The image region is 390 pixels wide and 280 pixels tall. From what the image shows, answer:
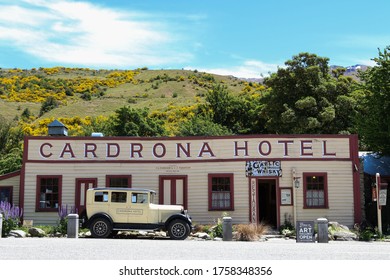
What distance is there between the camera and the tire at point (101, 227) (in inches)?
734

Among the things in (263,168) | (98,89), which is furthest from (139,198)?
(98,89)

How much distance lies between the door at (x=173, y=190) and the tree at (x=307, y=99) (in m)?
17.0

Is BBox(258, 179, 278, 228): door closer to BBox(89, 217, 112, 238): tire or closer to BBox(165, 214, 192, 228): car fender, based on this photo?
BBox(165, 214, 192, 228): car fender

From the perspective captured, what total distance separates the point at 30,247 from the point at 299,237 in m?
9.33

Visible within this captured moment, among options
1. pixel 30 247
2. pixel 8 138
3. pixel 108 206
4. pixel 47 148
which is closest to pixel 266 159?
pixel 108 206

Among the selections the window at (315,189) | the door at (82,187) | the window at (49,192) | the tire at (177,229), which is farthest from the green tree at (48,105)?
the tire at (177,229)

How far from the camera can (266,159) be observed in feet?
76.2

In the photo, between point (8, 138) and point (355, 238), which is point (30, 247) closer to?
point (355, 238)

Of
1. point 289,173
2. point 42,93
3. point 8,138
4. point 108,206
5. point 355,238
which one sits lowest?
point 355,238

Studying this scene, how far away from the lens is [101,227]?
18703mm

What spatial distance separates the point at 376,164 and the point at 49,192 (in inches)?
652

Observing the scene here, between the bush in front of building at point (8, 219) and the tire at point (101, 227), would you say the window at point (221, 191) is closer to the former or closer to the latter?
the tire at point (101, 227)

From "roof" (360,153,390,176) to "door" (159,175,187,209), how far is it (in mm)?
9384

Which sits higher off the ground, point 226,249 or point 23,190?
point 23,190
